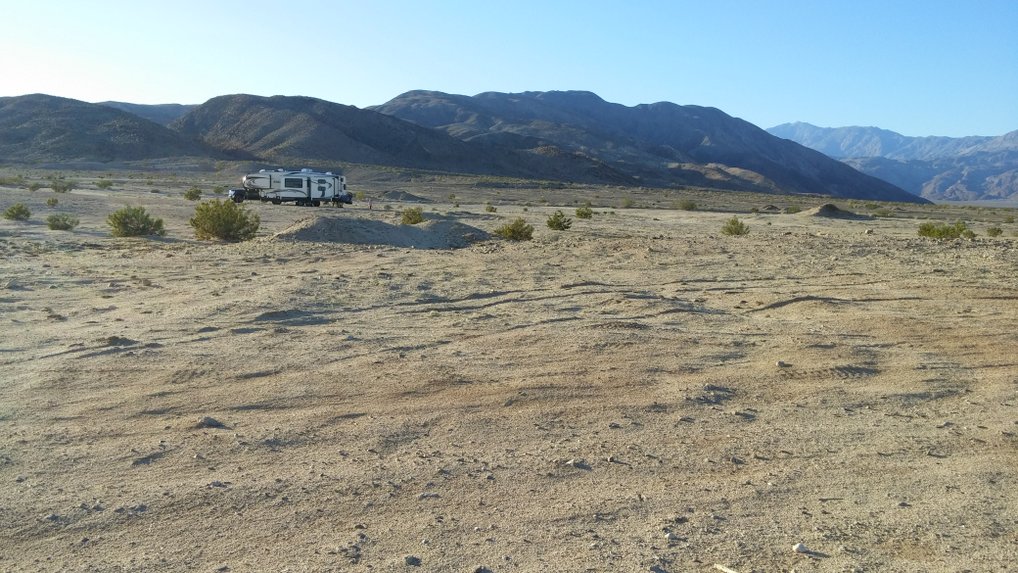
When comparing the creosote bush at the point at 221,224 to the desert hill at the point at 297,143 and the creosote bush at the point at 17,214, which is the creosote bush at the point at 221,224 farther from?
the desert hill at the point at 297,143

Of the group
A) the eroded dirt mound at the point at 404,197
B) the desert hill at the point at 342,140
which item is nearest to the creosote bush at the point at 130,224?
the eroded dirt mound at the point at 404,197

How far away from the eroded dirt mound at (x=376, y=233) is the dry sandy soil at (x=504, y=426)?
7762mm

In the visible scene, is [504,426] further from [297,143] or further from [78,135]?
[297,143]

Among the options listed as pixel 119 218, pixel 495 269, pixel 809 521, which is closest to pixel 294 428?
pixel 809 521

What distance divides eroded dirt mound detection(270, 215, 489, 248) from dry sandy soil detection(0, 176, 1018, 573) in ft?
25.5

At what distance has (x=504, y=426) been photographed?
24.5ft

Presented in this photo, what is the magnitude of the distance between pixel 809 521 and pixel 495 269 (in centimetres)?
1273

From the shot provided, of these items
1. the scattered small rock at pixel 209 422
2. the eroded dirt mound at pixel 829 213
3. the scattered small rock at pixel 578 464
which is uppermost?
the scattered small rock at pixel 578 464

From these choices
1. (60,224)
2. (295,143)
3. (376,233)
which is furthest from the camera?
(295,143)

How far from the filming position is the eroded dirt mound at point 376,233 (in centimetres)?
2344

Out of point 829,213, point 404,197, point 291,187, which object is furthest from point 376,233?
point 404,197

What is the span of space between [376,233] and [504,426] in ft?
57.1

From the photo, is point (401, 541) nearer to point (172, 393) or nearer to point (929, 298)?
point (172, 393)

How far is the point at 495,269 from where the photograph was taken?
18.0 metres
